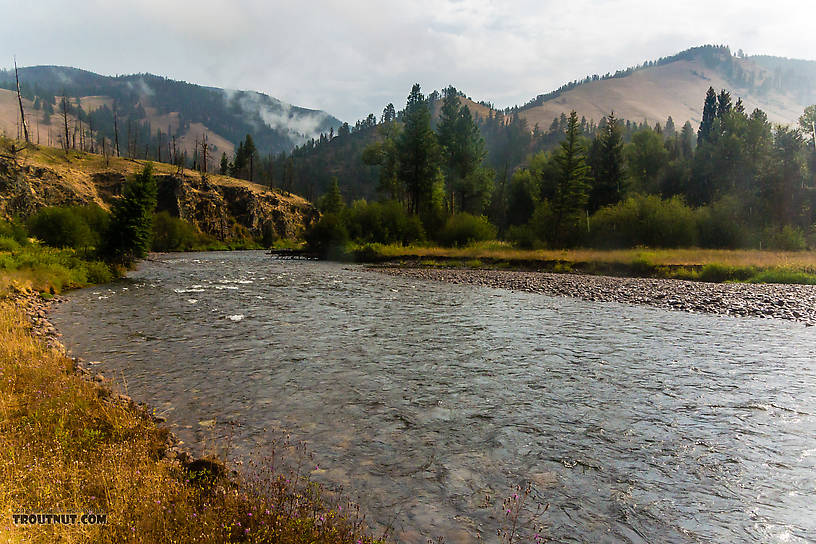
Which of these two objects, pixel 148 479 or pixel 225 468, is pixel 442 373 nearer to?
pixel 225 468

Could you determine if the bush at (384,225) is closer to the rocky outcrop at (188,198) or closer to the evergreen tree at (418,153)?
the evergreen tree at (418,153)

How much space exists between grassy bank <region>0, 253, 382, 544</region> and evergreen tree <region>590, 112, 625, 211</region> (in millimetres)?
70727

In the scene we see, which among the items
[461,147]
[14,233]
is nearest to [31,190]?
[14,233]

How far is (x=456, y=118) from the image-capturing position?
6756 cm

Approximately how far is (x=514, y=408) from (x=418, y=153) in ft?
193

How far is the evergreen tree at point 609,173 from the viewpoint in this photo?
67.1m

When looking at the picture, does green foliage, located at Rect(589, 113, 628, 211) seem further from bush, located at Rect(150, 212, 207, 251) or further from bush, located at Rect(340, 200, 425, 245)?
bush, located at Rect(150, 212, 207, 251)

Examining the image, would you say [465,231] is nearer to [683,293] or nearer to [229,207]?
[683,293]

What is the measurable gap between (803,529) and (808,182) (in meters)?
81.3

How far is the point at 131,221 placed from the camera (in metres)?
38.7

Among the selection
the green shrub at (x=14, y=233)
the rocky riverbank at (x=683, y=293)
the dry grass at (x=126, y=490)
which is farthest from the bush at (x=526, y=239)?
the green shrub at (x=14, y=233)

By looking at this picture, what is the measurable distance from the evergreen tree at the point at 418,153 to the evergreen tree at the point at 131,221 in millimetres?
36331

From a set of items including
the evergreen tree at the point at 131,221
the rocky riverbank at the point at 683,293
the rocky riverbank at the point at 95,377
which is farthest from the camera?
the evergreen tree at the point at 131,221

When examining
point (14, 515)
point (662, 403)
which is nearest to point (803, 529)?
point (662, 403)
